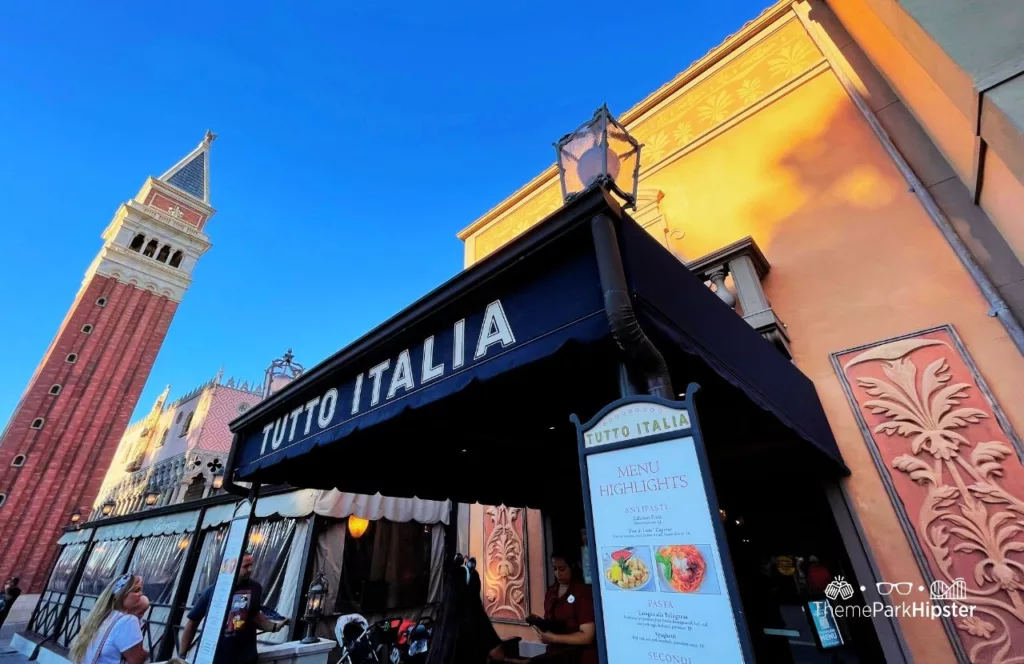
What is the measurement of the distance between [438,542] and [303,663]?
183 inches

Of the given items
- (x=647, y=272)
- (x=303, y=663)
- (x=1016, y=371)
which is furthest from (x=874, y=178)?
(x=303, y=663)

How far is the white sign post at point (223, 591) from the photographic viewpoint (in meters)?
4.16

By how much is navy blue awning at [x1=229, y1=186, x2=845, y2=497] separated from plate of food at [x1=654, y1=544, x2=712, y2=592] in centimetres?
92

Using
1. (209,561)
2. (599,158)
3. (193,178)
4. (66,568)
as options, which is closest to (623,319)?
(599,158)

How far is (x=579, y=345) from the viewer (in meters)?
2.19

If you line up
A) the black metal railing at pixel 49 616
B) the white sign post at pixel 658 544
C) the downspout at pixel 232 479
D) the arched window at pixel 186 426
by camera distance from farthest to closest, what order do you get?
the arched window at pixel 186 426
the black metal railing at pixel 49 616
the downspout at pixel 232 479
the white sign post at pixel 658 544

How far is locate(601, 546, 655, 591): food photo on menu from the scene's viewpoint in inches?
64.6

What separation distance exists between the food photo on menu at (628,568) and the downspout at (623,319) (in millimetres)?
638

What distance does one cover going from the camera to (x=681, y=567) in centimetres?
158

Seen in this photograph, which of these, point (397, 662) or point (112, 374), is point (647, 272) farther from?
point (112, 374)

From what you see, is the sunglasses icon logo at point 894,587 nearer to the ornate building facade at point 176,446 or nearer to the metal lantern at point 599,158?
the metal lantern at point 599,158

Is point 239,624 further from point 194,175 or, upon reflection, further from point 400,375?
point 194,175

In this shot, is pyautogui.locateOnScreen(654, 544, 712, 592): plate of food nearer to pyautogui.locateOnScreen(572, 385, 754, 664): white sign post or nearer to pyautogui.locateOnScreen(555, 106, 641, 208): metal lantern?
pyautogui.locateOnScreen(572, 385, 754, 664): white sign post

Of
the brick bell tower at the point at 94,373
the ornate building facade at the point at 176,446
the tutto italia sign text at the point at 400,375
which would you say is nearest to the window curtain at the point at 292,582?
the tutto italia sign text at the point at 400,375
